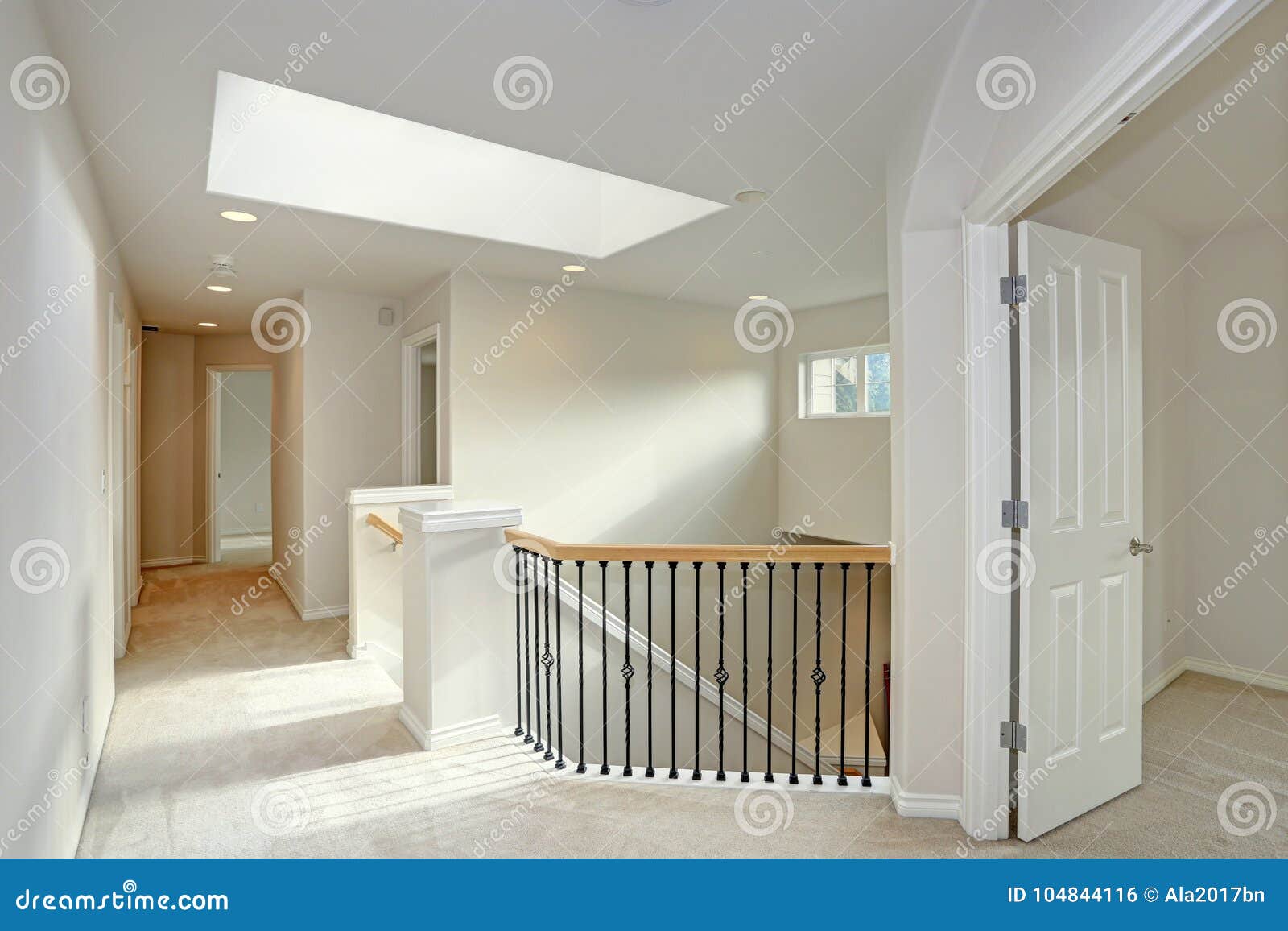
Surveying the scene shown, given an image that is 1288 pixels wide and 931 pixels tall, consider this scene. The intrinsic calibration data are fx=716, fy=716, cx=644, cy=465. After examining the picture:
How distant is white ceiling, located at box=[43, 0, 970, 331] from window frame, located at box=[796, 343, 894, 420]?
242cm

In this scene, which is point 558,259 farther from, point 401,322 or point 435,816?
point 435,816

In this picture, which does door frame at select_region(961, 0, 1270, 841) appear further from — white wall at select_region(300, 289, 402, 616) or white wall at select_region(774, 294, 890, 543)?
white wall at select_region(300, 289, 402, 616)

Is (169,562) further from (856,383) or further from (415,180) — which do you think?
(856,383)

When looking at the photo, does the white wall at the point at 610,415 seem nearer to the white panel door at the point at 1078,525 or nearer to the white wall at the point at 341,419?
the white wall at the point at 341,419

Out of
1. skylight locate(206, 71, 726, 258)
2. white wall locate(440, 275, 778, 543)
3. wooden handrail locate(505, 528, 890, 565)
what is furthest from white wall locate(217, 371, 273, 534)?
wooden handrail locate(505, 528, 890, 565)

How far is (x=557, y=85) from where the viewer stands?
231 cm

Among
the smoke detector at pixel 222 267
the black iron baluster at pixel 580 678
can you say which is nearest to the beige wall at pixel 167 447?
the smoke detector at pixel 222 267

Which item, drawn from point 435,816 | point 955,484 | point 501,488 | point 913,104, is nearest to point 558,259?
point 501,488

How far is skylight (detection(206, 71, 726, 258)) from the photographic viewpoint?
3205mm

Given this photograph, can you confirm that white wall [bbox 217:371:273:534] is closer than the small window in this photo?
No

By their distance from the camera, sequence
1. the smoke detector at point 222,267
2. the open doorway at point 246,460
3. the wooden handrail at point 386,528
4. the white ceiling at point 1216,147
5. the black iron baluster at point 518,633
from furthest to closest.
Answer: the open doorway at point 246,460 → the smoke detector at point 222,267 → the wooden handrail at point 386,528 → the black iron baluster at point 518,633 → the white ceiling at point 1216,147

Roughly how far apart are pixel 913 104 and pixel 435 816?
283 centimetres

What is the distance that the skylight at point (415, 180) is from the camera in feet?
10.5

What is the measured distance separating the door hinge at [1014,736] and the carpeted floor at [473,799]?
29cm
